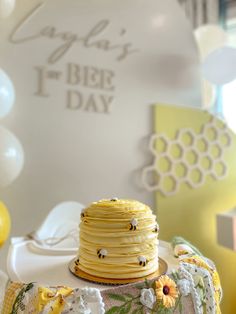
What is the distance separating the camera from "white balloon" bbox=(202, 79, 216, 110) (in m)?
2.08

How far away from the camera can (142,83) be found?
1.92 meters

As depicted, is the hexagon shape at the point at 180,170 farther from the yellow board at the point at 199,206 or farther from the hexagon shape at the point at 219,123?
the hexagon shape at the point at 219,123

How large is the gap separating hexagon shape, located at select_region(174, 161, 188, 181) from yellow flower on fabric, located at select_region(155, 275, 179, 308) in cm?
110

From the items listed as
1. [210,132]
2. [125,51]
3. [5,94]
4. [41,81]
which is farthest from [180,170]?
[5,94]

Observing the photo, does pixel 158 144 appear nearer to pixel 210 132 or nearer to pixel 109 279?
pixel 210 132

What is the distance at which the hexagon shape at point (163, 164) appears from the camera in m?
1.90

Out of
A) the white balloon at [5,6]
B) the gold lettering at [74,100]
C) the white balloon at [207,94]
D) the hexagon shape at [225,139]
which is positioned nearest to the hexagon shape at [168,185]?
the hexagon shape at [225,139]

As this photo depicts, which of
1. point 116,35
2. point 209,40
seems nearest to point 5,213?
point 116,35

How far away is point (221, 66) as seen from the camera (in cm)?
182

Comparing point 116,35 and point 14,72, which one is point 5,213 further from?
point 116,35

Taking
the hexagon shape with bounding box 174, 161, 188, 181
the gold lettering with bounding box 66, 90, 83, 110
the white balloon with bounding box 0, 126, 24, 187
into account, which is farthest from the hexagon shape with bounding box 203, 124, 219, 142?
the white balloon with bounding box 0, 126, 24, 187

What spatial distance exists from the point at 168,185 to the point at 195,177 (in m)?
0.19

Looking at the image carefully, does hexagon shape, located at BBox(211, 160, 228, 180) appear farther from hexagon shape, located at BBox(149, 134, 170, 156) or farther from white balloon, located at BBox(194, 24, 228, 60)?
white balloon, located at BBox(194, 24, 228, 60)

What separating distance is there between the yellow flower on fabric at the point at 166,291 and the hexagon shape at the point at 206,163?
121cm
